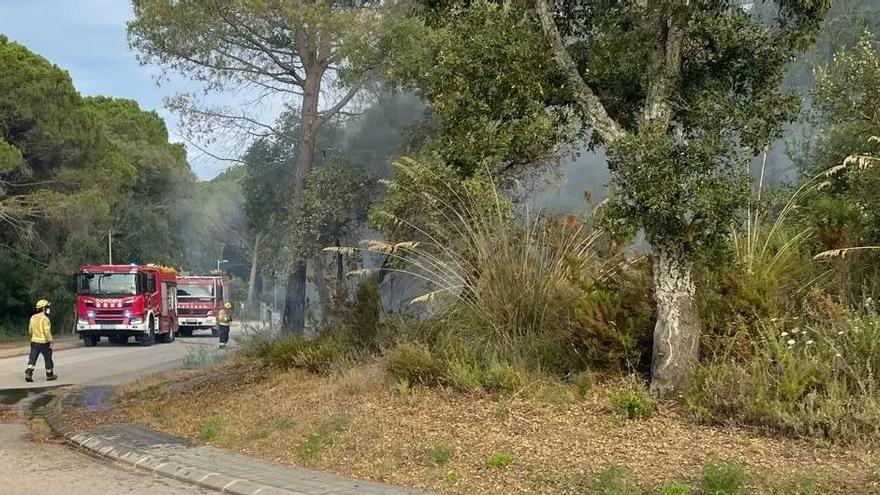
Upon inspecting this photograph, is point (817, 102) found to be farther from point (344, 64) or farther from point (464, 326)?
point (344, 64)

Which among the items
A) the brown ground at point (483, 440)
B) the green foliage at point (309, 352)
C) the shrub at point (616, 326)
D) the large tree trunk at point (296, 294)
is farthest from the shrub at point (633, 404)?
the large tree trunk at point (296, 294)

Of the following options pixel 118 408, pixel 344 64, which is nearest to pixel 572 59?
pixel 118 408

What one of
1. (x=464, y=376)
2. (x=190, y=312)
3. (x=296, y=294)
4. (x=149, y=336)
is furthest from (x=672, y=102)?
(x=190, y=312)

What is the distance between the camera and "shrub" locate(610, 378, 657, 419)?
7.63 meters

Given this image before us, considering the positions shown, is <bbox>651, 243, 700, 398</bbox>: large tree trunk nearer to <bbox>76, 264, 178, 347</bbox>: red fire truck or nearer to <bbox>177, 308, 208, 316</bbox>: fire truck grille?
<bbox>76, 264, 178, 347</bbox>: red fire truck

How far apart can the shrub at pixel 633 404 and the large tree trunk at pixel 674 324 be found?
26 centimetres

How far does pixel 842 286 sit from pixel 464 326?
4208 millimetres

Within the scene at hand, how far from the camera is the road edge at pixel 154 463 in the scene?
7055 mm

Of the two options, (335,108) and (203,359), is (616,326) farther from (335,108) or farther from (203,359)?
(335,108)

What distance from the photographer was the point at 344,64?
2262 cm

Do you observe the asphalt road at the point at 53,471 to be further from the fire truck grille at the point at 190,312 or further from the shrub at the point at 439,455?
the fire truck grille at the point at 190,312

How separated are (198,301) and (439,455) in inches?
Result: 1339

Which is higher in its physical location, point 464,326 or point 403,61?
point 403,61

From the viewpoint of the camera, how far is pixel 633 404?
767cm
